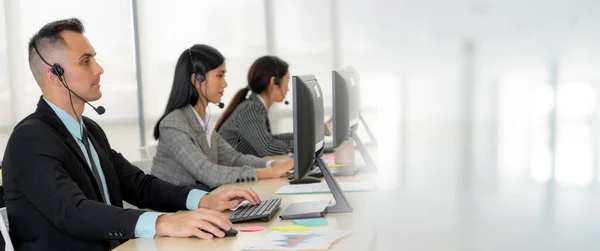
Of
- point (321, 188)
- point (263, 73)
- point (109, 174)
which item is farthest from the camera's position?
point (263, 73)

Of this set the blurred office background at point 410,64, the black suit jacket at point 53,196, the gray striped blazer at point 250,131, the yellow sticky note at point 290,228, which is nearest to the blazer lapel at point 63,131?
the black suit jacket at point 53,196

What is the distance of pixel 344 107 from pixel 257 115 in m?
1.20

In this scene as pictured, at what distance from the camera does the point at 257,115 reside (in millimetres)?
3660

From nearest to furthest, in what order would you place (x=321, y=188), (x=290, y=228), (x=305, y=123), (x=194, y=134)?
1. (x=290, y=228)
2. (x=305, y=123)
3. (x=321, y=188)
4. (x=194, y=134)

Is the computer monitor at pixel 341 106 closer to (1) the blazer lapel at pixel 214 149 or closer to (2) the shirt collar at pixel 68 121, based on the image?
(1) the blazer lapel at pixel 214 149

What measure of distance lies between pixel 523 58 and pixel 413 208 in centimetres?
140

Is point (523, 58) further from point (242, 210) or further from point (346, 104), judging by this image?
point (242, 210)

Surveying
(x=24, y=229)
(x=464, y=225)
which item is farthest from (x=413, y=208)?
(x=24, y=229)

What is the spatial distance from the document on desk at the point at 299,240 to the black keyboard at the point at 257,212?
0.16 meters

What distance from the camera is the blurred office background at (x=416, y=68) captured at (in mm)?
4422

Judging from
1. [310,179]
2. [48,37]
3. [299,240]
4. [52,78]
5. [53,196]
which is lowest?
[310,179]

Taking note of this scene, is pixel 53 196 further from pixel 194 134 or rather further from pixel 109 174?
pixel 194 134

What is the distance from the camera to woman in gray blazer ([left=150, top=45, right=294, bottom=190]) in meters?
2.74

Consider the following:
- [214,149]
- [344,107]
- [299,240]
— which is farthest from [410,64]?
[299,240]
